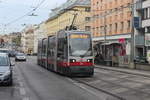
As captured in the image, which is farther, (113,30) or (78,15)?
(78,15)

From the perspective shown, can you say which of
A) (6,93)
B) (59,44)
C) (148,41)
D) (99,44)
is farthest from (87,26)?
(6,93)

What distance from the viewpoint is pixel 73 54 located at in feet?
90.9

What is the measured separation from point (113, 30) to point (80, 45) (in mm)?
41165

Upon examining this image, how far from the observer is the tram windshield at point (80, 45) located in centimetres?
2784

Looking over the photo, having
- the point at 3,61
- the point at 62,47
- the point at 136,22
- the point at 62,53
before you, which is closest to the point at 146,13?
the point at 136,22

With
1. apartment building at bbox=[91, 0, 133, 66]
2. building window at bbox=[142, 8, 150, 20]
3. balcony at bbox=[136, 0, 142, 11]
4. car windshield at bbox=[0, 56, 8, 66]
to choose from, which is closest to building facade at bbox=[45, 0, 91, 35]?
apartment building at bbox=[91, 0, 133, 66]

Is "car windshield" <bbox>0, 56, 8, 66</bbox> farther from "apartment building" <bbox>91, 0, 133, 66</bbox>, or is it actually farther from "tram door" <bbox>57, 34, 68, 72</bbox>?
"apartment building" <bbox>91, 0, 133, 66</bbox>

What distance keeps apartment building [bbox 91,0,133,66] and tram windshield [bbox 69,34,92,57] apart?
2151 centimetres

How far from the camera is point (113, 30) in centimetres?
6875

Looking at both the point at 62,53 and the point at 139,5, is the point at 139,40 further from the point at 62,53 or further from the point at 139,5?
the point at 62,53

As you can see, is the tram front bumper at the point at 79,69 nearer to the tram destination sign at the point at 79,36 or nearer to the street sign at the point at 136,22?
the tram destination sign at the point at 79,36

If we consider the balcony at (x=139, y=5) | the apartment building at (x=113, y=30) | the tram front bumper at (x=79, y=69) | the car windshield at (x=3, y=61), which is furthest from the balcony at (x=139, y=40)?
the car windshield at (x=3, y=61)

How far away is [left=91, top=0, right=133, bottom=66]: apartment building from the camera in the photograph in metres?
58.4

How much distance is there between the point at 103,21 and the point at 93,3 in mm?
9565
